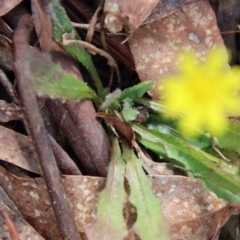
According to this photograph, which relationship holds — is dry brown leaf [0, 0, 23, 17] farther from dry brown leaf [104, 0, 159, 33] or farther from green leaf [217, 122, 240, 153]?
green leaf [217, 122, 240, 153]

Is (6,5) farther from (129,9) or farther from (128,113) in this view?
(128,113)

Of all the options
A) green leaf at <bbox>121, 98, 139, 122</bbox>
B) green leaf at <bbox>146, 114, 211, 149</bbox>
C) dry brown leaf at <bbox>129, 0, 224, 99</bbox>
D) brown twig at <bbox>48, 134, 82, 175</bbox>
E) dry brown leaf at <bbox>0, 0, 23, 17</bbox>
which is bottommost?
green leaf at <bbox>146, 114, 211, 149</bbox>

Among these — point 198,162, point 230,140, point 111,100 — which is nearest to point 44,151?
point 111,100

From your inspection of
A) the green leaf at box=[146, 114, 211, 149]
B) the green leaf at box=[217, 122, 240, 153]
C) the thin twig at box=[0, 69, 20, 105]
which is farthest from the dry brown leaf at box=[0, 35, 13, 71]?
the green leaf at box=[217, 122, 240, 153]

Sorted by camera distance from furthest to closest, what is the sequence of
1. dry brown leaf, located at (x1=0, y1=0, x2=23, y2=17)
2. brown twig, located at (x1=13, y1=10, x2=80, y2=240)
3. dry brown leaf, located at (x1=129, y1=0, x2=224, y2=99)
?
dry brown leaf, located at (x1=129, y1=0, x2=224, y2=99) → dry brown leaf, located at (x1=0, y1=0, x2=23, y2=17) → brown twig, located at (x1=13, y1=10, x2=80, y2=240)

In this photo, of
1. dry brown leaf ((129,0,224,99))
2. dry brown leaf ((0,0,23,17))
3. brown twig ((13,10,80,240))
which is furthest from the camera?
dry brown leaf ((129,0,224,99))

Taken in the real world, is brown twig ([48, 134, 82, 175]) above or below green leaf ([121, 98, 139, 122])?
below

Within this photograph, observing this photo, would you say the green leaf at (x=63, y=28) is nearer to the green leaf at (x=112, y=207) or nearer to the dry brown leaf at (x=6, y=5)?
the dry brown leaf at (x=6, y=5)

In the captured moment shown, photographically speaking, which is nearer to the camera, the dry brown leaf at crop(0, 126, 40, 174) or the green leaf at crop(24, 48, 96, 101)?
the green leaf at crop(24, 48, 96, 101)

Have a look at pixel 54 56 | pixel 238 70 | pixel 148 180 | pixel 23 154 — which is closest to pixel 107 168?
pixel 148 180

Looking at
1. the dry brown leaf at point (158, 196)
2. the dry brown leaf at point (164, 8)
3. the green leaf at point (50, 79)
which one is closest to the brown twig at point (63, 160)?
the dry brown leaf at point (158, 196)
